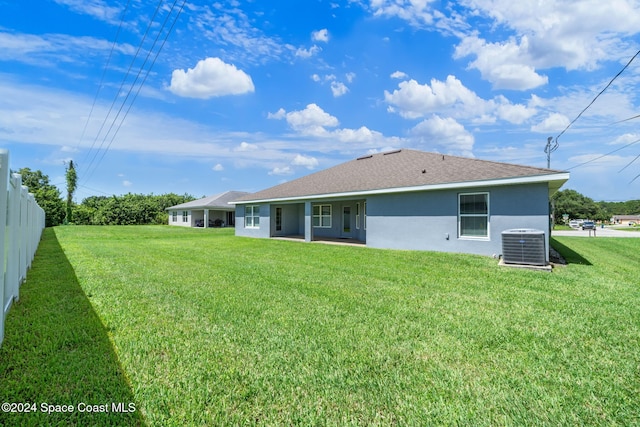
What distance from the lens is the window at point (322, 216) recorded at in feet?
63.0

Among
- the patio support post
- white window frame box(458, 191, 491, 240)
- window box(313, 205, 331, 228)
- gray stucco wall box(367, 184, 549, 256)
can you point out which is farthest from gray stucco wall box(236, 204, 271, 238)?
white window frame box(458, 191, 491, 240)

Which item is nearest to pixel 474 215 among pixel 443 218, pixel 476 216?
pixel 476 216

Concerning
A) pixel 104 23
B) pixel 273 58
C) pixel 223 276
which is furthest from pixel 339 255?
pixel 104 23

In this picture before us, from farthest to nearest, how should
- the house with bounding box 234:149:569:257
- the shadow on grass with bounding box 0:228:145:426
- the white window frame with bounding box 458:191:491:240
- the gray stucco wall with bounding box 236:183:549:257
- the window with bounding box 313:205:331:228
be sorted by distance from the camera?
the window with bounding box 313:205:331:228, the white window frame with bounding box 458:191:491:240, the house with bounding box 234:149:569:257, the gray stucco wall with bounding box 236:183:549:257, the shadow on grass with bounding box 0:228:145:426

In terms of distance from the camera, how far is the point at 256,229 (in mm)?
20297

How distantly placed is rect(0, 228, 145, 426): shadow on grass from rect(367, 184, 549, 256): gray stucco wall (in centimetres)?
1050

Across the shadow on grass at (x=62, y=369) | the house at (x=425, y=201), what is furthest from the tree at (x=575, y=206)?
the shadow on grass at (x=62, y=369)

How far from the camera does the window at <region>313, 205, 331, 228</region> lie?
19.2 metres

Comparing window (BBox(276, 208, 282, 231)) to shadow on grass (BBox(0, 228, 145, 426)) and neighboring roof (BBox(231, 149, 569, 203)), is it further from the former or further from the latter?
shadow on grass (BBox(0, 228, 145, 426))

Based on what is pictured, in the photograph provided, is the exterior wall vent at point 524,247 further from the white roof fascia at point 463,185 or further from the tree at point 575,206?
the tree at point 575,206

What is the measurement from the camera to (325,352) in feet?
10.8

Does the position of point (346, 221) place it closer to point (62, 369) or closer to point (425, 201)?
point (425, 201)

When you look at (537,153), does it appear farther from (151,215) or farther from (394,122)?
(151,215)

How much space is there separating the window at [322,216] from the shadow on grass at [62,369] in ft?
49.3
